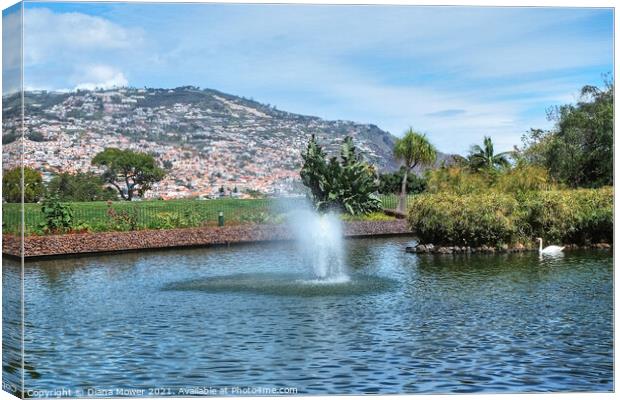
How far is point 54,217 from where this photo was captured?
967 inches

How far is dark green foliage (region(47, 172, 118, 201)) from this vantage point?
128 ft

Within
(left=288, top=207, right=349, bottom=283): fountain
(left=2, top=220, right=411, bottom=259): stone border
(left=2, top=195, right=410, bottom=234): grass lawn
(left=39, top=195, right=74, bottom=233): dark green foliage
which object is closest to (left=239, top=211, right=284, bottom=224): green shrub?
(left=2, top=195, right=410, bottom=234): grass lawn

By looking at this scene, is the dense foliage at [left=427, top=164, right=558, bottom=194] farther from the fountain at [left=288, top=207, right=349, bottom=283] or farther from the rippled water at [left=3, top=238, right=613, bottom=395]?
the fountain at [left=288, top=207, right=349, bottom=283]

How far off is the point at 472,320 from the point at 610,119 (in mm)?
12226

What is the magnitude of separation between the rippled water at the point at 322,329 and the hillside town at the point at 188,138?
1233 centimetres

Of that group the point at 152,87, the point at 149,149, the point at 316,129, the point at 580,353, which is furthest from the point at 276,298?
the point at 149,149

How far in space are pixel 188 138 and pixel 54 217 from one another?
2300 cm

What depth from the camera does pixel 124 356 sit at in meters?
10.5

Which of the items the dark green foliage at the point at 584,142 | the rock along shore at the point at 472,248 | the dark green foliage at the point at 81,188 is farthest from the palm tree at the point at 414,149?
the dark green foliage at the point at 81,188

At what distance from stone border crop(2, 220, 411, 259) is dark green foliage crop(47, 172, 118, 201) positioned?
13.3 meters

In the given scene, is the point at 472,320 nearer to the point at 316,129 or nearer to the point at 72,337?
the point at 72,337

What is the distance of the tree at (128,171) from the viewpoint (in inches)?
1718

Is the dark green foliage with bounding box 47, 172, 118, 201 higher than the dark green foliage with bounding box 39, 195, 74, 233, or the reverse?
the dark green foliage with bounding box 47, 172, 118, 201

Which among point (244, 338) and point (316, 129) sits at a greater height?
point (316, 129)
